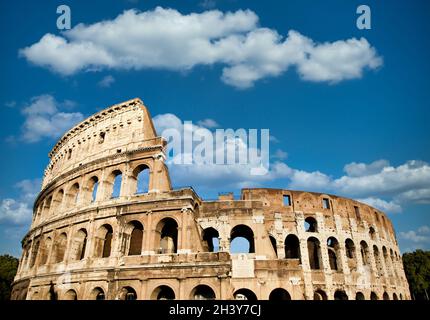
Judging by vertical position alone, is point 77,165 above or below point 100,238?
above

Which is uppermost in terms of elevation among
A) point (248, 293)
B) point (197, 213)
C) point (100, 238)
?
point (197, 213)

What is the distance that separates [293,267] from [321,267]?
5.65m

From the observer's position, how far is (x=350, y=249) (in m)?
24.6

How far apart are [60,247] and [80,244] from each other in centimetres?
211

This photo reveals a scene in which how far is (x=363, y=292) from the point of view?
2267 cm

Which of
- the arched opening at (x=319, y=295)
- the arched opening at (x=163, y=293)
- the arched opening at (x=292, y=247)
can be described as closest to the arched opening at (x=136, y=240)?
the arched opening at (x=163, y=293)

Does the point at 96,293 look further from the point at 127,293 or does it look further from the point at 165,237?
the point at 165,237

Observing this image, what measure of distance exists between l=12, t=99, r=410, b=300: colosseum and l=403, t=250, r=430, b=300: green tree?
1460cm

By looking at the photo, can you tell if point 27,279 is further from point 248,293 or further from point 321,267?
point 321,267

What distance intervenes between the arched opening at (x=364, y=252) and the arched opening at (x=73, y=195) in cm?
2356

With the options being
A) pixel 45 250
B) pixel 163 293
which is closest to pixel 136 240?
pixel 163 293
